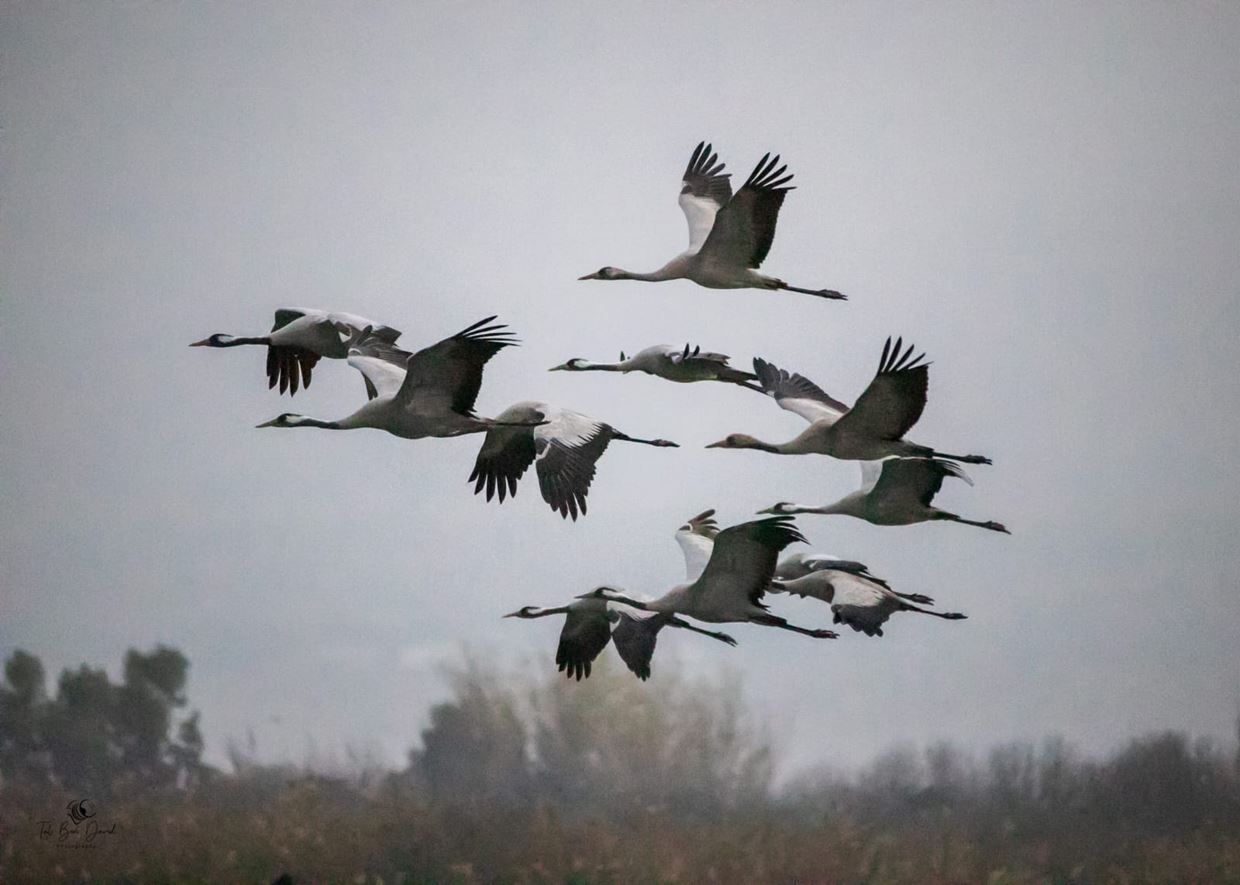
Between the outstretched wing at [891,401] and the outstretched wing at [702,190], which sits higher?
the outstretched wing at [702,190]

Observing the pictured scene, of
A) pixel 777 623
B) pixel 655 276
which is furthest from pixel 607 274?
pixel 777 623

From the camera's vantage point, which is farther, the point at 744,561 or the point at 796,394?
the point at 796,394

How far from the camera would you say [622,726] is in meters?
19.7

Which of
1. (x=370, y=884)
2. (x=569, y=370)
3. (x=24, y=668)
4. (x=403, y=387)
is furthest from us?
(x=24, y=668)

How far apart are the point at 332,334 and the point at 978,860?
8.39 meters

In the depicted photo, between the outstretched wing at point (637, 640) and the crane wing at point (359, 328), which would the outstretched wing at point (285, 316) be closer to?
the crane wing at point (359, 328)

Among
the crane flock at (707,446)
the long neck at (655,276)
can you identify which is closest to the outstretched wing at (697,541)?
the crane flock at (707,446)

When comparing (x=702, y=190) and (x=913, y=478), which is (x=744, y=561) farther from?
(x=702, y=190)

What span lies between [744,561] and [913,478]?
1647mm

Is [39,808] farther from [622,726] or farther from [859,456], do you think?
[859,456]

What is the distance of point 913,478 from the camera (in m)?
12.6

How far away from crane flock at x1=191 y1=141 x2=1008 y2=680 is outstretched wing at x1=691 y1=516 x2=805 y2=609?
0.03 ft

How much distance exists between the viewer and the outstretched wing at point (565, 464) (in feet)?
43.6

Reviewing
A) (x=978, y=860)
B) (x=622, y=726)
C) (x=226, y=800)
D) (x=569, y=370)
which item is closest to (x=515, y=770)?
(x=622, y=726)
